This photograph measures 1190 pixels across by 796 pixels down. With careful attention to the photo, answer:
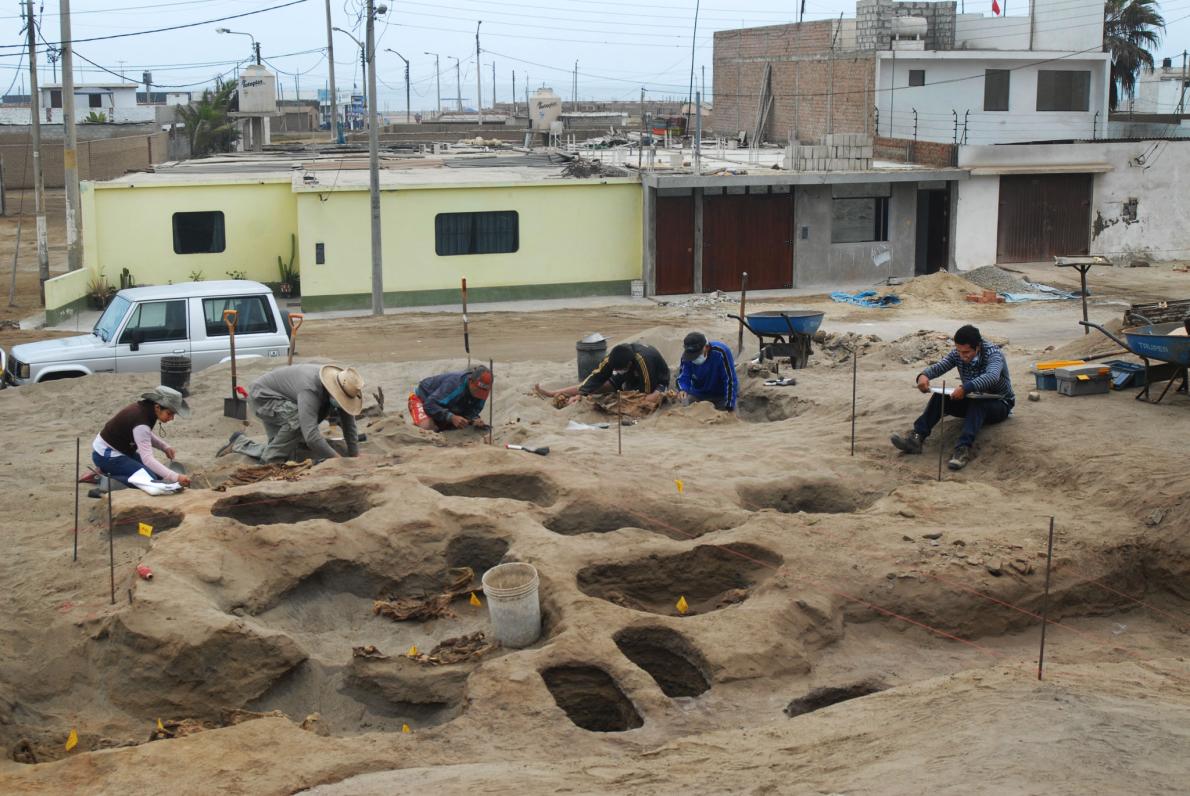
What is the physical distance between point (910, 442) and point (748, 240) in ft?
52.6

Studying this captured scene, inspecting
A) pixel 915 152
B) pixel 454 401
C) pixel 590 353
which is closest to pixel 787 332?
pixel 590 353

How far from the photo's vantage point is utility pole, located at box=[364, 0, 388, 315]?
23.5 m

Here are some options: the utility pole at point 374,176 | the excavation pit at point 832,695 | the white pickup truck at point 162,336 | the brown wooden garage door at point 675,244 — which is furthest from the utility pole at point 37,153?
the excavation pit at point 832,695

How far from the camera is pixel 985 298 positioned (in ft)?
84.1

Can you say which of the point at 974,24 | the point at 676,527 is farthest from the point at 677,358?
the point at 974,24

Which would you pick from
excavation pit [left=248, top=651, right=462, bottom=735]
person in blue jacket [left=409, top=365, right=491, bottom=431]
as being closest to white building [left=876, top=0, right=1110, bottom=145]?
person in blue jacket [left=409, top=365, right=491, bottom=431]

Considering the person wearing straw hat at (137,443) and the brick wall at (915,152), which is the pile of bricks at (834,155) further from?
the person wearing straw hat at (137,443)

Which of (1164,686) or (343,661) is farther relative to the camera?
(343,661)

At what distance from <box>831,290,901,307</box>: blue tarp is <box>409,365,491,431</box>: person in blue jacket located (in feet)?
46.2

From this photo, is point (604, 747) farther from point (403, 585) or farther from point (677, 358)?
point (677, 358)

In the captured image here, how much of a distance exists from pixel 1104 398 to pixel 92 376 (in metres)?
11.9

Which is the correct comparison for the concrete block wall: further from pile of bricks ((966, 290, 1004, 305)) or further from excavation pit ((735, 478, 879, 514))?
excavation pit ((735, 478, 879, 514))

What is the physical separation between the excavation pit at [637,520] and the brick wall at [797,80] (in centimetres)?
2671

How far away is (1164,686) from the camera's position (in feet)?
25.5
